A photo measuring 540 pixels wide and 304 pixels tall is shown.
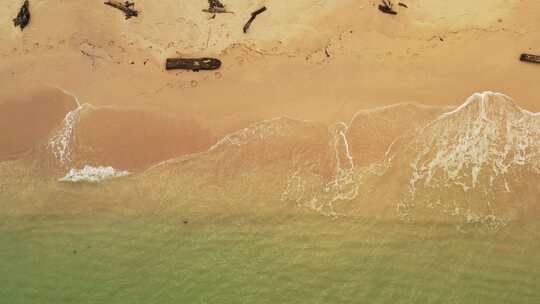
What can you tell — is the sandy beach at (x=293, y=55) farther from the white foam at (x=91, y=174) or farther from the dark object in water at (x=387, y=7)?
the white foam at (x=91, y=174)

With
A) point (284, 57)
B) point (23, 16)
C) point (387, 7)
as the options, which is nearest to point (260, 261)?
point (284, 57)

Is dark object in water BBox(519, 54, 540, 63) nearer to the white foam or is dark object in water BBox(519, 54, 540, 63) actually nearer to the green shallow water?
the green shallow water

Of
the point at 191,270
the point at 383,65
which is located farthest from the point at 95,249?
the point at 383,65

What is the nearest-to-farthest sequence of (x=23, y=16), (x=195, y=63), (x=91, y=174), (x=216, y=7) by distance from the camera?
(x=195, y=63), (x=216, y=7), (x=91, y=174), (x=23, y=16)

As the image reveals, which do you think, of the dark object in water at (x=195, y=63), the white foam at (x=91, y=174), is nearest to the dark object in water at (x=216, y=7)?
the dark object in water at (x=195, y=63)

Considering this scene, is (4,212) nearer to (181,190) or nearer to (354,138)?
(181,190)

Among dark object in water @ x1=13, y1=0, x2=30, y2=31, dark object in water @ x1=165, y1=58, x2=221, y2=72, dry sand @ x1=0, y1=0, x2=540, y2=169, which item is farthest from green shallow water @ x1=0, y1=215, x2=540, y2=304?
dark object in water @ x1=13, y1=0, x2=30, y2=31

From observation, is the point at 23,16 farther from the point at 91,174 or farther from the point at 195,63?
the point at 195,63
